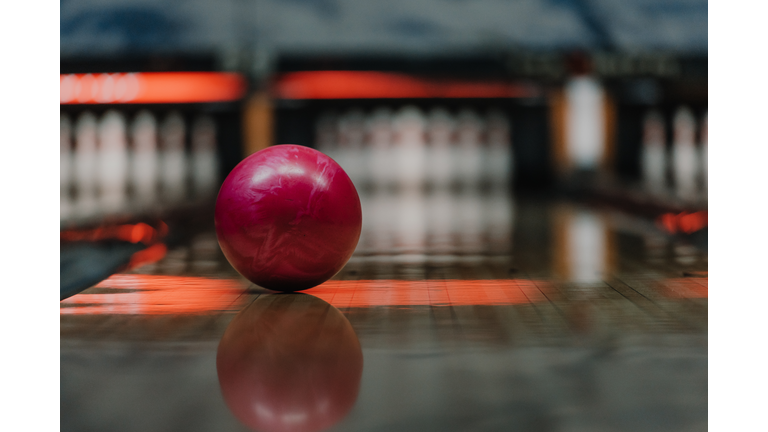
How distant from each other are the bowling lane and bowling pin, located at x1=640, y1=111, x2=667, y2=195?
3.28 metres

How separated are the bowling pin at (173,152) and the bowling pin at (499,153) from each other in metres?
2.52

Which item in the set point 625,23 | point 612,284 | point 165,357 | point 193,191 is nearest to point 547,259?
point 612,284

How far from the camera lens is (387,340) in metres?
1.13

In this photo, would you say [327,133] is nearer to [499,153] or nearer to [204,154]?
[204,154]

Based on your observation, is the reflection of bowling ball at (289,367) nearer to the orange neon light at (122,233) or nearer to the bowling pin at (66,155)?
the orange neon light at (122,233)

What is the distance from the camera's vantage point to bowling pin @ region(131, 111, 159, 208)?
16.4ft

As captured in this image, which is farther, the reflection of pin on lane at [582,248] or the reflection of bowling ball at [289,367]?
the reflection of pin on lane at [582,248]

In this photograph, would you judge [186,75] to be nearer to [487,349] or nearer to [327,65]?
[327,65]

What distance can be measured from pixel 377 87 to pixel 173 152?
5.83 ft

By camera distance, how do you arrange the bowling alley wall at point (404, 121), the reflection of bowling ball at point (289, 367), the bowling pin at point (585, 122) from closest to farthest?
1. the reflection of bowling ball at point (289, 367)
2. the bowling alley wall at point (404, 121)
3. the bowling pin at point (585, 122)

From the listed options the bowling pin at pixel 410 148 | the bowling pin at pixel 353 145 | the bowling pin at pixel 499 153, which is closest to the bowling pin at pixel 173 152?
the bowling pin at pixel 353 145

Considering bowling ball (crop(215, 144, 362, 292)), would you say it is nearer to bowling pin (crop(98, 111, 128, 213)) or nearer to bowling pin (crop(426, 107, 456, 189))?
bowling pin (crop(98, 111, 128, 213))

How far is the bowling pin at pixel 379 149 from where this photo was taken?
5348 mm

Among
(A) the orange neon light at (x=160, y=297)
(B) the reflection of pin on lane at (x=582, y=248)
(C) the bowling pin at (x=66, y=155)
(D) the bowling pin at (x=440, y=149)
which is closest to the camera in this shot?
(A) the orange neon light at (x=160, y=297)
